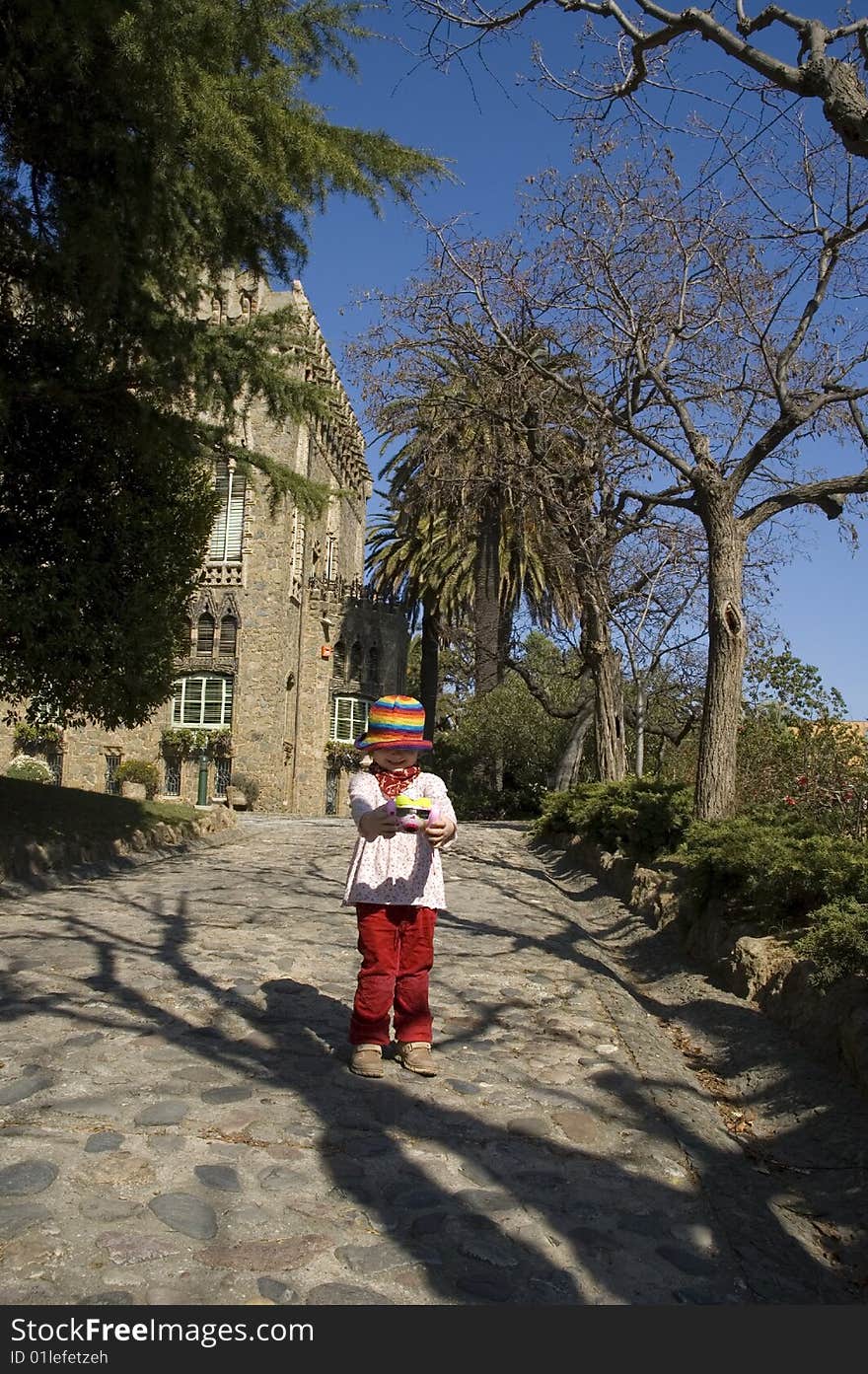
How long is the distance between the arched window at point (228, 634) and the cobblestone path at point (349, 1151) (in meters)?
26.2

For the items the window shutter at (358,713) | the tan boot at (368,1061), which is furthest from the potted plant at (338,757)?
the tan boot at (368,1061)

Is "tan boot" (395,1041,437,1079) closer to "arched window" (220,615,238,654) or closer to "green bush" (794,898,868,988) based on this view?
"green bush" (794,898,868,988)

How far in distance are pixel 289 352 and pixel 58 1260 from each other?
10.1 m

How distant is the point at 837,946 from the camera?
504cm

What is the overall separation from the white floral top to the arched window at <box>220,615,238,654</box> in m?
28.9

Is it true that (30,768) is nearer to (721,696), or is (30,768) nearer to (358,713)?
(358,713)

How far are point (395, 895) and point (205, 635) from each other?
97.3 feet

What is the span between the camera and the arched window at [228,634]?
108 feet

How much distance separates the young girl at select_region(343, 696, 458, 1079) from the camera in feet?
15.1

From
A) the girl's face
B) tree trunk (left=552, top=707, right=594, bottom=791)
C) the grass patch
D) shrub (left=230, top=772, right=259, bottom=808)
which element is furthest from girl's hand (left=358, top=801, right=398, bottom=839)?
shrub (left=230, top=772, right=259, bottom=808)

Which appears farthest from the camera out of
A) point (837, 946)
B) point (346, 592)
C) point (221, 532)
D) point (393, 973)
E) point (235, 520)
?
point (346, 592)

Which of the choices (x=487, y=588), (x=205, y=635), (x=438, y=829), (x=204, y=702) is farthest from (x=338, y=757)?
(x=438, y=829)

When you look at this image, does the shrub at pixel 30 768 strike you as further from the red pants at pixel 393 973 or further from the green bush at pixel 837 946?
the green bush at pixel 837 946

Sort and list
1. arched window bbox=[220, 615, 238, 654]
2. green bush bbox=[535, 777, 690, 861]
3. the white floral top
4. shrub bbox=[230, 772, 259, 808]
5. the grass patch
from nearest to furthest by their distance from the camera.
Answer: the white floral top → green bush bbox=[535, 777, 690, 861] → the grass patch → shrub bbox=[230, 772, 259, 808] → arched window bbox=[220, 615, 238, 654]
